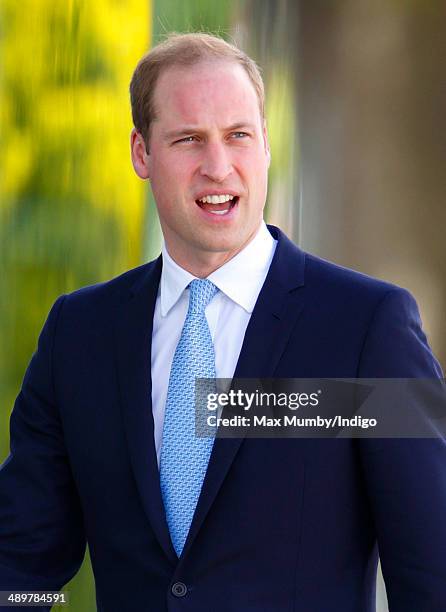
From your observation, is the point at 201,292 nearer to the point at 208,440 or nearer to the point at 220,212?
the point at 220,212

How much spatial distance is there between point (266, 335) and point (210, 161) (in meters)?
0.28

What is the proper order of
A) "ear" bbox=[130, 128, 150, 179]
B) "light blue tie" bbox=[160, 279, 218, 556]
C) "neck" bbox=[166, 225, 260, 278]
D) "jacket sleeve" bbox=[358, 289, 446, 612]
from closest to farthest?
"jacket sleeve" bbox=[358, 289, 446, 612], "light blue tie" bbox=[160, 279, 218, 556], "neck" bbox=[166, 225, 260, 278], "ear" bbox=[130, 128, 150, 179]

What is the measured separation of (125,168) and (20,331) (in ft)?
1.50

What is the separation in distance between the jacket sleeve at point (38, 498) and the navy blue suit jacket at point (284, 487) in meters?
0.05

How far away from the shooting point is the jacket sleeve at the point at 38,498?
1.71 meters

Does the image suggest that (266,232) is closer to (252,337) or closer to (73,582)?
(252,337)

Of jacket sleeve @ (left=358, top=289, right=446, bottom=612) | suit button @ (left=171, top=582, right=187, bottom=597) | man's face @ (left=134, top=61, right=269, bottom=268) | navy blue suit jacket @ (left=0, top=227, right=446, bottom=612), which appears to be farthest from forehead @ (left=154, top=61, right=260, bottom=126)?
suit button @ (left=171, top=582, right=187, bottom=597)

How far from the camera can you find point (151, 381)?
162cm

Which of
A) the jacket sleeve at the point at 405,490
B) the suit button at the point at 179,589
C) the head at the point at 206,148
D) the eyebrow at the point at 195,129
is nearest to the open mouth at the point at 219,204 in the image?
the head at the point at 206,148

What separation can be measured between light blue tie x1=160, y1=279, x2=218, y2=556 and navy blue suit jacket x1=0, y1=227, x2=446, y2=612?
0.03 meters

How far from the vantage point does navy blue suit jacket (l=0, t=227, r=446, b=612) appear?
1.44 meters

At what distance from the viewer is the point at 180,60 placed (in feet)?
5.45

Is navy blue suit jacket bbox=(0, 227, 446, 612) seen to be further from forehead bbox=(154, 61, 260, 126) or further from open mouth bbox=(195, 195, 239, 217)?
forehead bbox=(154, 61, 260, 126)

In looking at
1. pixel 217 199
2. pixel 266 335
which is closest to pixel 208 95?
pixel 217 199
